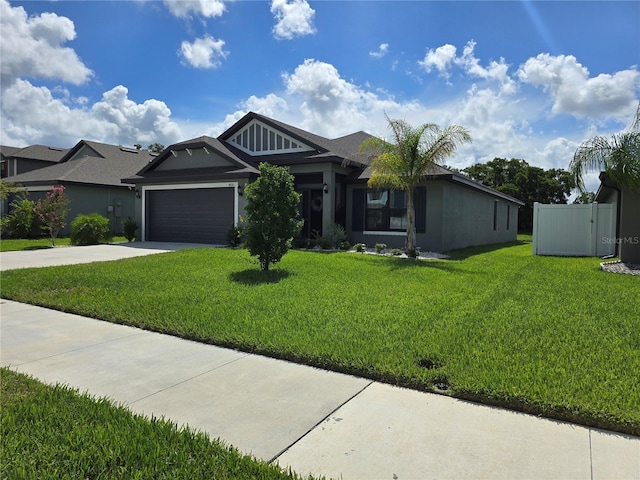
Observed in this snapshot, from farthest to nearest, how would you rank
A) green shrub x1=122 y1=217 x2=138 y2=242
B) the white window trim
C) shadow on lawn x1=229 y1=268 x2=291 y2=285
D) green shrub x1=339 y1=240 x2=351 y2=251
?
green shrub x1=122 y1=217 x2=138 y2=242 → the white window trim → green shrub x1=339 y1=240 x2=351 y2=251 → shadow on lawn x1=229 y1=268 x2=291 y2=285

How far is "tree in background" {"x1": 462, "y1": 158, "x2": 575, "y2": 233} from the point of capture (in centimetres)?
4156

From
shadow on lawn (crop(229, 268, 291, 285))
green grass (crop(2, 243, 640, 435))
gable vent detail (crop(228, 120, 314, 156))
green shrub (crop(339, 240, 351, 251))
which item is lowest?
green grass (crop(2, 243, 640, 435))

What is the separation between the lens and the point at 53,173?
24.6 meters

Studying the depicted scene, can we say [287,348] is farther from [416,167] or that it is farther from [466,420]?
[416,167]

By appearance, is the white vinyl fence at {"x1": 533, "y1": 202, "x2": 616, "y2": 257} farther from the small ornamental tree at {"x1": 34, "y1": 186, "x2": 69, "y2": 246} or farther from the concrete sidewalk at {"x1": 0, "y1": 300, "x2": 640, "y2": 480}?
the small ornamental tree at {"x1": 34, "y1": 186, "x2": 69, "y2": 246}

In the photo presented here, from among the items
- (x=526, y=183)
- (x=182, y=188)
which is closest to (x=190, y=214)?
(x=182, y=188)

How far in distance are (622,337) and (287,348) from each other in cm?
395

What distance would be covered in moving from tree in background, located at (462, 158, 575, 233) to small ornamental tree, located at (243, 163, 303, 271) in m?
36.7

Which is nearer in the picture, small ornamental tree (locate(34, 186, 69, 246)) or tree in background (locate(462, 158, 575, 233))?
small ornamental tree (locate(34, 186, 69, 246))

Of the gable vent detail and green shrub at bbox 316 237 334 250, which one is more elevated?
the gable vent detail

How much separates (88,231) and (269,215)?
12.1 meters

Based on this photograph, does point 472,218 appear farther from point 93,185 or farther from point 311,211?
point 93,185

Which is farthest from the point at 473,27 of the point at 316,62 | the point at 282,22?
the point at 316,62

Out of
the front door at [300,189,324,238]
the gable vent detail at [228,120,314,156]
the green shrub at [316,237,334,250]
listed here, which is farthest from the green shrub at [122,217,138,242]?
the green shrub at [316,237,334,250]
